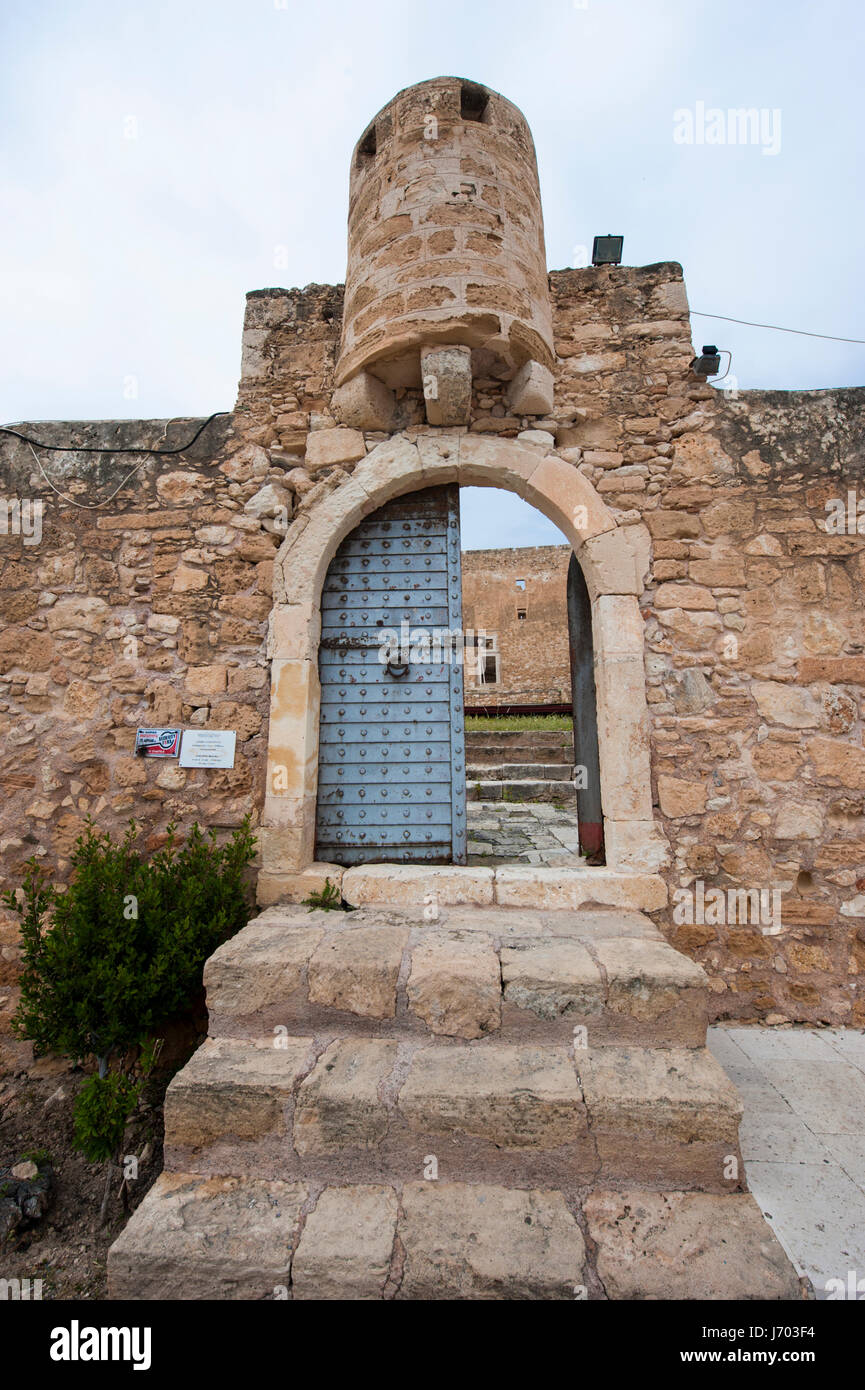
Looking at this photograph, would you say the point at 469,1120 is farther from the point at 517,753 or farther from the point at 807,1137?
the point at 517,753

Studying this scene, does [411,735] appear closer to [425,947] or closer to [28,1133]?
[425,947]

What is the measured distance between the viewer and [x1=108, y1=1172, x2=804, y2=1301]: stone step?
1.45m

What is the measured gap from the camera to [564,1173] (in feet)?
5.65

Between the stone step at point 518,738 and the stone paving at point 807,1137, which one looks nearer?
the stone paving at point 807,1137

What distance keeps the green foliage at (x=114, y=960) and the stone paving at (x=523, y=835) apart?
1533mm

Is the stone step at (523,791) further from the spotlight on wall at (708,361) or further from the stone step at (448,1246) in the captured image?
the stone step at (448,1246)

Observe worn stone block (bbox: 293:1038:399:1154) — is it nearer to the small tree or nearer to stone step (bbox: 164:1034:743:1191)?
stone step (bbox: 164:1034:743:1191)

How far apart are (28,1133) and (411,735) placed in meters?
2.44

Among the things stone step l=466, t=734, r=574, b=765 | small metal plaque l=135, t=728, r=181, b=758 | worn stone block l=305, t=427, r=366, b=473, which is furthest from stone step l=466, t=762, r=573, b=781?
worn stone block l=305, t=427, r=366, b=473

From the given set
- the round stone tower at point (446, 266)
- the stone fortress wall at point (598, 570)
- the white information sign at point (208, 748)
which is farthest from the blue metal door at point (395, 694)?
the round stone tower at point (446, 266)

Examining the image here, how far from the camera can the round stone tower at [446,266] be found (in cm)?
297

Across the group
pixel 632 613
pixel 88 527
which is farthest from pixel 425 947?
pixel 88 527

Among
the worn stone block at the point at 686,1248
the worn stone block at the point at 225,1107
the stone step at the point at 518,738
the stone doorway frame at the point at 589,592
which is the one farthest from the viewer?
the stone step at the point at 518,738

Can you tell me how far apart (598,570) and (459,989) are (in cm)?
210
